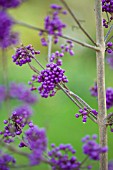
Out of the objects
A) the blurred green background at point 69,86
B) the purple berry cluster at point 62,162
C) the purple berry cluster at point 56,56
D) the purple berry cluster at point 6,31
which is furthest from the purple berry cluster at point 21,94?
the purple berry cluster at point 62,162

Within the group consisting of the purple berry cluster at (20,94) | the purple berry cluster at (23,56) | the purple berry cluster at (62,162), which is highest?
the purple berry cluster at (20,94)

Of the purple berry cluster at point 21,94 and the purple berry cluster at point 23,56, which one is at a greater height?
the purple berry cluster at point 21,94

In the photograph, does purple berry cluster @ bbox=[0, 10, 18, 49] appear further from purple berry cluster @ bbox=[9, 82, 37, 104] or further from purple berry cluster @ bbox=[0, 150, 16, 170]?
purple berry cluster @ bbox=[9, 82, 37, 104]

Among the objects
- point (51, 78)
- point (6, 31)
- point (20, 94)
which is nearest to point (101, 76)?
point (51, 78)

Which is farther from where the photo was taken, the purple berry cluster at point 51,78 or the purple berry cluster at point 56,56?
the purple berry cluster at point 56,56

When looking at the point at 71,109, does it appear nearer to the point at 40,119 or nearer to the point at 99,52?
the point at 40,119

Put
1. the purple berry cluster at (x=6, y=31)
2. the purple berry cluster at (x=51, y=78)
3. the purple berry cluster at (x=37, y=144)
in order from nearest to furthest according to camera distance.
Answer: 1. the purple berry cluster at (x=37, y=144)
2. the purple berry cluster at (x=6, y=31)
3. the purple berry cluster at (x=51, y=78)

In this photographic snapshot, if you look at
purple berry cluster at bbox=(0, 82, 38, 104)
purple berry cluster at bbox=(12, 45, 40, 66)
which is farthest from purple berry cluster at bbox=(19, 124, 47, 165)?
purple berry cluster at bbox=(0, 82, 38, 104)

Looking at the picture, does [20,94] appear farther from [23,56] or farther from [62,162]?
[62,162]

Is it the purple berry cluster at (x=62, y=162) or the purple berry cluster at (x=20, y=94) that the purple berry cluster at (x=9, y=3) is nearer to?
the purple berry cluster at (x=62, y=162)
